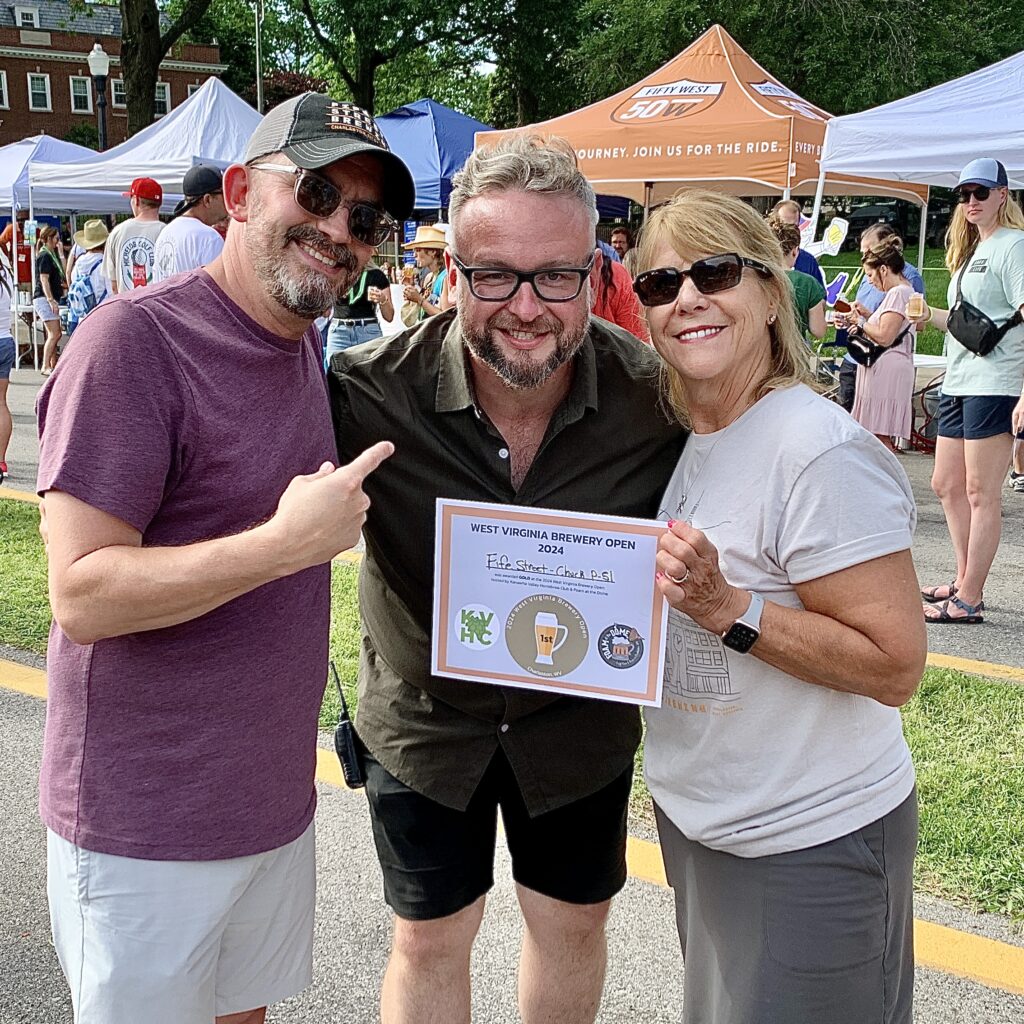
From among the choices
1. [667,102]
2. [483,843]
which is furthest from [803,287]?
[483,843]

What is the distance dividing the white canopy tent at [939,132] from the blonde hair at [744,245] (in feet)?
22.5

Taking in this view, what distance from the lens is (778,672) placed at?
177 centimetres

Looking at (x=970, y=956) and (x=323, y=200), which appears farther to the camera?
(x=970, y=956)

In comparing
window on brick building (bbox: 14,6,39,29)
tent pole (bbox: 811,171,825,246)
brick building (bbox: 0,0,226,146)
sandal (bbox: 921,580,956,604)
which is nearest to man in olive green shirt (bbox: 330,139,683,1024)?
sandal (bbox: 921,580,956,604)

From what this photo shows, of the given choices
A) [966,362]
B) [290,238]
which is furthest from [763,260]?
[966,362]

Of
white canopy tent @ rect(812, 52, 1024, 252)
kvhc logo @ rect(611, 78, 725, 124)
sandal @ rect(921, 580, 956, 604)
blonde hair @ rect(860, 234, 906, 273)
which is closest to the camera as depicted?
sandal @ rect(921, 580, 956, 604)

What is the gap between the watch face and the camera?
170cm

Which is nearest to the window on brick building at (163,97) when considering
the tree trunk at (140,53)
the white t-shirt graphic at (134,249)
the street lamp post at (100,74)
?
the street lamp post at (100,74)

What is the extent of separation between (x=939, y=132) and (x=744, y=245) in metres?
7.15

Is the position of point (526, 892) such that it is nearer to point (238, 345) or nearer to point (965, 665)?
point (238, 345)

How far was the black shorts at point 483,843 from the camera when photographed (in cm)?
225

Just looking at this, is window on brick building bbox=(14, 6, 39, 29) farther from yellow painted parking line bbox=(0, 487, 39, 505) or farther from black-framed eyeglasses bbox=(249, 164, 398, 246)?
black-framed eyeglasses bbox=(249, 164, 398, 246)

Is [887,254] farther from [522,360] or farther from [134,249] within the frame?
[522,360]

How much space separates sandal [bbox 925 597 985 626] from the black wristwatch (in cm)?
390
